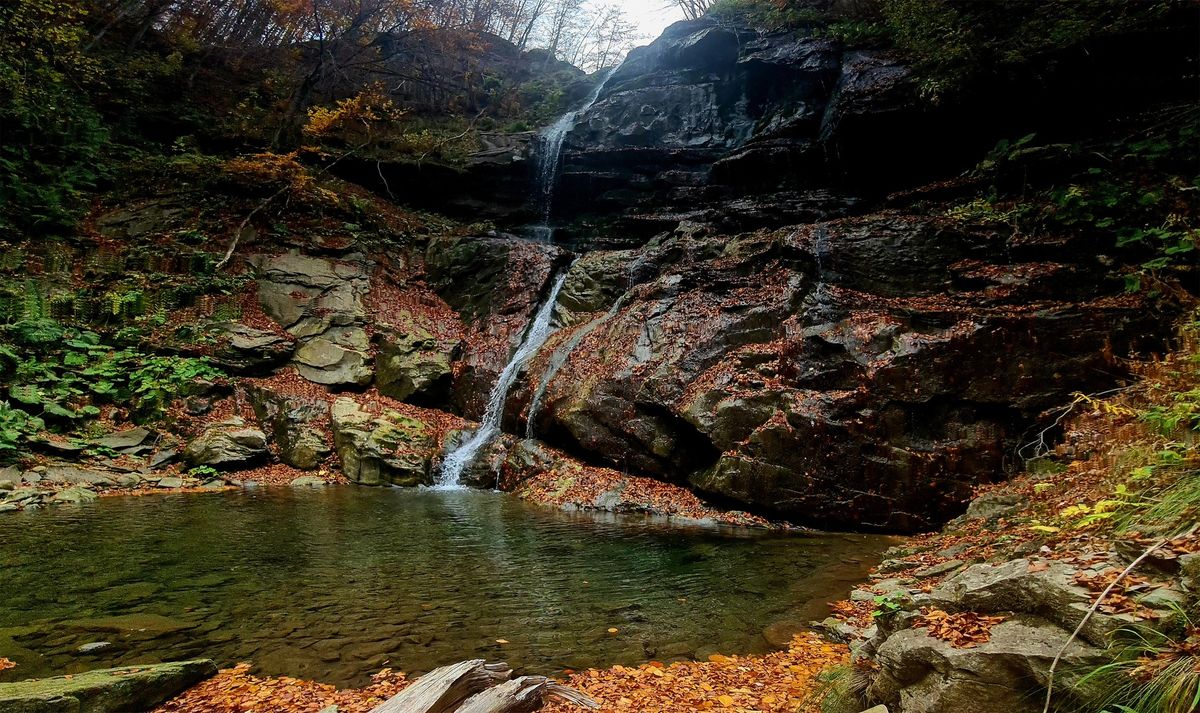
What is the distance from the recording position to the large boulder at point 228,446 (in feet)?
36.6

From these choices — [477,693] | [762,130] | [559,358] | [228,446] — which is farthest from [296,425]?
[762,130]

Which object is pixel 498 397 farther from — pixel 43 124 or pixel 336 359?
pixel 43 124

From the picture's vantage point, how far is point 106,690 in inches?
119

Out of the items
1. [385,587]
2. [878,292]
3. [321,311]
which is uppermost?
[878,292]

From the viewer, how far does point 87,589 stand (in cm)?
520

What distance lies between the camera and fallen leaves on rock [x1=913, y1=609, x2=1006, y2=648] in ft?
8.27

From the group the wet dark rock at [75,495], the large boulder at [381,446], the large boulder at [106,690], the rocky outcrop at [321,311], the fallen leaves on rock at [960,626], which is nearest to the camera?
the fallen leaves on rock at [960,626]

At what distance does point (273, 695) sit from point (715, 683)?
2942mm

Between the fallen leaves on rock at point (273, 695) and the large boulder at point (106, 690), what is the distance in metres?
0.09

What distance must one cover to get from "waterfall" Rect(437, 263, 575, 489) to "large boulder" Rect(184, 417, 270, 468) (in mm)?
3997

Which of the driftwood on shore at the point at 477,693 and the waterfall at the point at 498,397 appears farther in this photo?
the waterfall at the point at 498,397

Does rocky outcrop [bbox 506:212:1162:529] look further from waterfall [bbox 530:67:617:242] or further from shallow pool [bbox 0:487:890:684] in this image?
waterfall [bbox 530:67:617:242]

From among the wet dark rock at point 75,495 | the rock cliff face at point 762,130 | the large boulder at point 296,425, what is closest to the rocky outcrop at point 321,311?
the large boulder at point 296,425

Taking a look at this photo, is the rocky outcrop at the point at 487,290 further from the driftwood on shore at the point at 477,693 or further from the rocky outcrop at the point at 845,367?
the driftwood on shore at the point at 477,693
